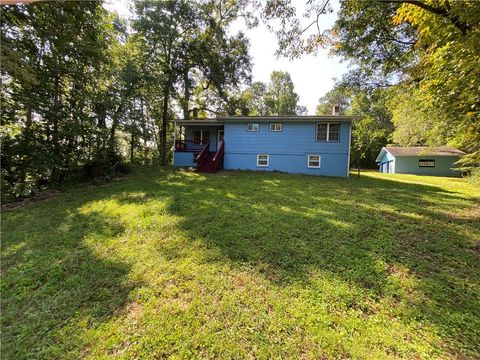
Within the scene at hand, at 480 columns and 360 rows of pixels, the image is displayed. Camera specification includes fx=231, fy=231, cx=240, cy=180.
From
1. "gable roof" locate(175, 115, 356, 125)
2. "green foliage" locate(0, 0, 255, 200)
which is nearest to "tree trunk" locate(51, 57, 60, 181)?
"green foliage" locate(0, 0, 255, 200)

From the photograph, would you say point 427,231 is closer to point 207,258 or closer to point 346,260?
point 346,260

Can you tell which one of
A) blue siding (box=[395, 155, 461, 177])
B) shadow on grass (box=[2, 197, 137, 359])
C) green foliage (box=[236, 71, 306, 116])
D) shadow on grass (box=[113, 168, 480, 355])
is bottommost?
shadow on grass (box=[2, 197, 137, 359])

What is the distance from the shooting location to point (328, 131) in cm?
1360

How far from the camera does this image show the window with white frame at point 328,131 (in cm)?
1348

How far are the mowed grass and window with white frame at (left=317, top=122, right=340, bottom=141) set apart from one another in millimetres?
7476

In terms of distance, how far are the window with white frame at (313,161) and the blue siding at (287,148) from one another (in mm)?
193

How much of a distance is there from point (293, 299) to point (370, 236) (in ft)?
8.84

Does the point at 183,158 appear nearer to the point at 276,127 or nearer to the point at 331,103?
the point at 276,127

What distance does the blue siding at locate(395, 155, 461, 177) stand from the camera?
23125 millimetres

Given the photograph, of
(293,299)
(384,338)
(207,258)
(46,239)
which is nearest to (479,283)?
(384,338)

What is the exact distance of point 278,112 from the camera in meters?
33.4

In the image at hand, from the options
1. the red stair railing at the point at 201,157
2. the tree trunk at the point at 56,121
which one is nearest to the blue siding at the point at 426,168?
the red stair railing at the point at 201,157

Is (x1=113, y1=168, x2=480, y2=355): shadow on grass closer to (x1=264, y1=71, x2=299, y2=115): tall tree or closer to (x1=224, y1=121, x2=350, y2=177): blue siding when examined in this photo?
(x1=224, y1=121, x2=350, y2=177): blue siding

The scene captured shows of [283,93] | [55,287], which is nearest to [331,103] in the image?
[283,93]
